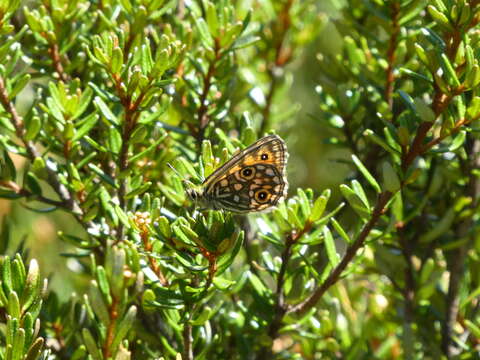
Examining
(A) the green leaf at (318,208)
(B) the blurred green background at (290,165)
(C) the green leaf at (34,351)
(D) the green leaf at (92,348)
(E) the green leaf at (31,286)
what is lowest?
(B) the blurred green background at (290,165)

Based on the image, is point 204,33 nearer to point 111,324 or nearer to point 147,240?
point 147,240

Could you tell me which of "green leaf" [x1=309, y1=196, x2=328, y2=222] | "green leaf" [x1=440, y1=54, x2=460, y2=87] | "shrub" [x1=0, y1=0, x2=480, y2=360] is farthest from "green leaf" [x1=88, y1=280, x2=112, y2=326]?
"green leaf" [x1=440, y1=54, x2=460, y2=87]

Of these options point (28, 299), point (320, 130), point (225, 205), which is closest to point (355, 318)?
point (225, 205)

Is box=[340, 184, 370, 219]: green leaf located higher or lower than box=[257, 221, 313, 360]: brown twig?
higher

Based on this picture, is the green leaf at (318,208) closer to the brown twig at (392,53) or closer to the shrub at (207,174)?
the shrub at (207,174)

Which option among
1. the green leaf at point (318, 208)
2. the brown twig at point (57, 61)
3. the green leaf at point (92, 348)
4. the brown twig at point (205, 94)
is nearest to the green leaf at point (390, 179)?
the green leaf at point (318, 208)

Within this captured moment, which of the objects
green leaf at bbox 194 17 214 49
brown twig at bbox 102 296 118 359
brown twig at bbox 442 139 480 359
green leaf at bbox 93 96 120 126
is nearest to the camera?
brown twig at bbox 102 296 118 359

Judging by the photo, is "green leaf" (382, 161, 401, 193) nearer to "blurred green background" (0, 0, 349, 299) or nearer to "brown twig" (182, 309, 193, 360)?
"blurred green background" (0, 0, 349, 299)
